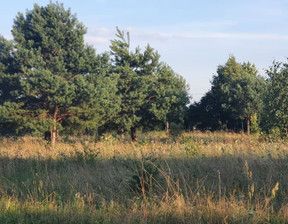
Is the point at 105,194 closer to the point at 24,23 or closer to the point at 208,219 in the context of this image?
the point at 208,219

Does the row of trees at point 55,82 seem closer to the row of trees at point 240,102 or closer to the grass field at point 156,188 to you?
the row of trees at point 240,102

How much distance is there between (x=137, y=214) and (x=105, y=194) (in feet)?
4.57

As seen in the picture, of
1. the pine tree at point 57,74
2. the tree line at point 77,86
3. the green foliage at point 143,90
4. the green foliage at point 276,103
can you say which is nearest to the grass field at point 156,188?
the green foliage at point 276,103

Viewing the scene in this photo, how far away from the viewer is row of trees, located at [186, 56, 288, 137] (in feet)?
40.2

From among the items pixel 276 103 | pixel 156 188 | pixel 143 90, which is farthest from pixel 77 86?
pixel 156 188

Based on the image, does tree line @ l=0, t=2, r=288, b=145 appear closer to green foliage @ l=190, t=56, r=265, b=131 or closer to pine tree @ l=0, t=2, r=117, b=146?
pine tree @ l=0, t=2, r=117, b=146

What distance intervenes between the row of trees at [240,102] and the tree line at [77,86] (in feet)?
0.23

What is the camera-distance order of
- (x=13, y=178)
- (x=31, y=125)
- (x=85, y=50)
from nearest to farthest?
(x=13, y=178), (x=31, y=125), (x=85, y=50)

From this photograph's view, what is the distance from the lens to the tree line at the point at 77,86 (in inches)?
655

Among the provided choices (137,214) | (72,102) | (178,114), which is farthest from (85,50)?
(137,214)

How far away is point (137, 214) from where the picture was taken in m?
4.23

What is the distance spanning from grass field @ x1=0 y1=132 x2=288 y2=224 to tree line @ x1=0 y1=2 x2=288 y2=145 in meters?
6.44

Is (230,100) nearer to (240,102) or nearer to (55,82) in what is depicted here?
(240,102)

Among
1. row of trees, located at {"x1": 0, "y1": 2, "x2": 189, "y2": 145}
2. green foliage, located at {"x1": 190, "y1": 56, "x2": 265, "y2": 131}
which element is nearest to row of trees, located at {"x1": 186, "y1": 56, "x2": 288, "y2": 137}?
green foliage, located at {"x1": 190, "y1": 56, "x2": 265, "y2": 131}
